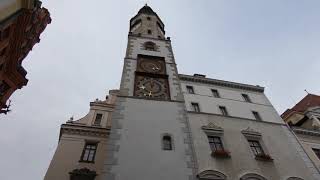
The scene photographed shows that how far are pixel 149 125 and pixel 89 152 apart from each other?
5.62m

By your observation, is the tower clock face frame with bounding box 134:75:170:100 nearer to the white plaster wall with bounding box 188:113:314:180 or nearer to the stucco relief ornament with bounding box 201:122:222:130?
the white plaster wall with bounding box 188:113:314:180

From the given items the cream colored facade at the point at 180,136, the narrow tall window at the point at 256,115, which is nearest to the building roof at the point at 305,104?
the cream colored facade at the point at 180,136

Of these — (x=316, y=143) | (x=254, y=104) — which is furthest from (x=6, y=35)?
(x=316, y=143)

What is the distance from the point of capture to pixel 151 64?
75.7 feet

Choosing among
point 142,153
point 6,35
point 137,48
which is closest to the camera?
point 142,153

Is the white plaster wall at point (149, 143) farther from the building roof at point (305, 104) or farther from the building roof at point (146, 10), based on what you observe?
the building roof at point (146, 10)

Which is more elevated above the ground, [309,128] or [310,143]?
[309,128]

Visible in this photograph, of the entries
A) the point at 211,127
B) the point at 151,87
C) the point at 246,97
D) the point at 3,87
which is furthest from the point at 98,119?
the point at 246,97

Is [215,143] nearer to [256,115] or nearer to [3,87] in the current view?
[256,115]

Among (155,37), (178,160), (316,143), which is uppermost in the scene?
(155,37)

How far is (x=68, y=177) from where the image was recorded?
55.4ft

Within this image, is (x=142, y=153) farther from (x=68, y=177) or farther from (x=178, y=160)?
(x=68, y=177)

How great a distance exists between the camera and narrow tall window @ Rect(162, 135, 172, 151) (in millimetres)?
15569

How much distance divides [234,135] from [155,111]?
563 centimetres
